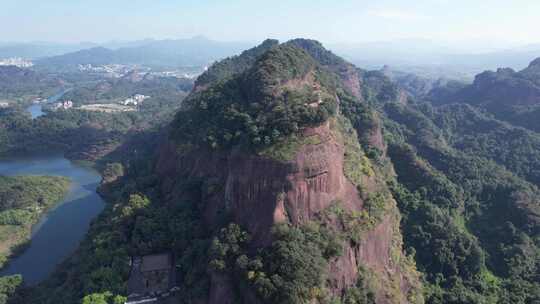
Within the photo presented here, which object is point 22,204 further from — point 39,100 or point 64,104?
point 39,100

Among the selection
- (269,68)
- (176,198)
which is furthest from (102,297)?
(269,68)

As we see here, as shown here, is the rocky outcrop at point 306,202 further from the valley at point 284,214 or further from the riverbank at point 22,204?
the riverbank at point 22,204

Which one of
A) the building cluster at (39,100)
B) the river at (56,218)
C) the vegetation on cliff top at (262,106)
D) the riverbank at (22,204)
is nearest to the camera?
the vegetation on cliff top at (262,106)

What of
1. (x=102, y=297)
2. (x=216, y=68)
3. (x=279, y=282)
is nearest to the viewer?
(x=279, y=282)

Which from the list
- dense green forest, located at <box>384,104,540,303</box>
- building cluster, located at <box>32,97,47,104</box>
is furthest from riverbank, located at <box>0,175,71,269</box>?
building cluster, located at <box>32,97,47,104</box>

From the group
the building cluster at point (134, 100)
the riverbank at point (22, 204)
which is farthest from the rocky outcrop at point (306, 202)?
the building cluster at point (134, 100)

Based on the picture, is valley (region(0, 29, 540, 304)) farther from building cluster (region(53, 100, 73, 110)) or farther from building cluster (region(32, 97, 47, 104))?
building cluster (region(32, 97, 47, 104))

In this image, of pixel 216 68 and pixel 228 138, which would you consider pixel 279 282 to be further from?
pixel 216 68
